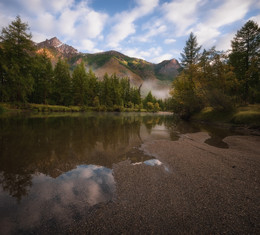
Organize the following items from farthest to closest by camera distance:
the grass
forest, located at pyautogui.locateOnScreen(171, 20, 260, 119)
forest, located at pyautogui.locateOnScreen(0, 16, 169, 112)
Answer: forest, located at pyautogui.locateOnScreen(0, 16, 169, 112) < forest, located at pyautogui.locateOnScreen(171, 20, 260, 119) < the grass

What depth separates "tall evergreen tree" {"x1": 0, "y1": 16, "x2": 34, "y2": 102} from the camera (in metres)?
26.2

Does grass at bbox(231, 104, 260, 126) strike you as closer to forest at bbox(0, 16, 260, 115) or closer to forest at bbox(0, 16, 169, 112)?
forest at bbox(0, 16, 260, 115)

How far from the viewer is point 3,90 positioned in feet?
81.8

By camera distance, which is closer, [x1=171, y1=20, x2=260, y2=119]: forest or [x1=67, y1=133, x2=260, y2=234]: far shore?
[x1=67, y1=133, x2=260, y2=234]: far shore

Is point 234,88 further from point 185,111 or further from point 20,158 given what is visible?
point 20,158

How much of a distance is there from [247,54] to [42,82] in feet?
178

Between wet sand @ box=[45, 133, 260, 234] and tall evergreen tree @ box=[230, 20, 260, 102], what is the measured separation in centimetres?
2774

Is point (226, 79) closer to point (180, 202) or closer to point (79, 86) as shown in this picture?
point (180, 202)

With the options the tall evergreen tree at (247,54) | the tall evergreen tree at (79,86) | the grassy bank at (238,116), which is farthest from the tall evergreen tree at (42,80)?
the tall evergreen tree at (247,54)

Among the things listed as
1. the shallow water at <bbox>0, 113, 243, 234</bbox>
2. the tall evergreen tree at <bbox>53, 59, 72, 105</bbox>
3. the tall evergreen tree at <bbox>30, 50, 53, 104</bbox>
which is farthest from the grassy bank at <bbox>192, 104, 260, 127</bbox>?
the tall evergreen tree at <bbox>53, 59, 72, 105</bbox>

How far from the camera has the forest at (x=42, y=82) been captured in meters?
26.7

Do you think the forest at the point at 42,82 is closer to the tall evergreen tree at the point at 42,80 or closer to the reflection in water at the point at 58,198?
the tall evergreen tree at the point at 42,80

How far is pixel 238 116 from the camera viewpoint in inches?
569

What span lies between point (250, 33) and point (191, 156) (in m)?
34.1
